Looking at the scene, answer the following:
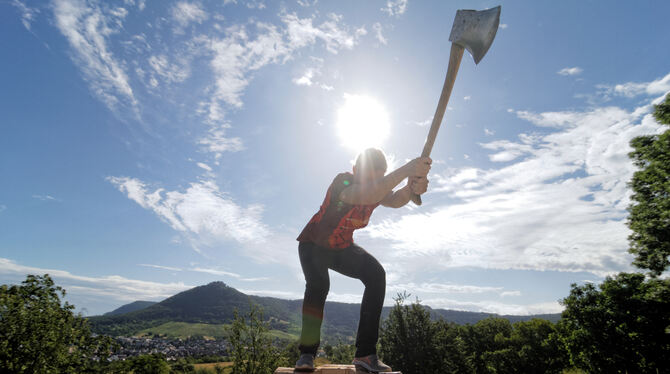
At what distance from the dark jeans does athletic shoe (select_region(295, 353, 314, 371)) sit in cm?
8

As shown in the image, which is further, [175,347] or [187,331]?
[187,331]

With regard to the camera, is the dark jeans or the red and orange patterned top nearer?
the dark jeans

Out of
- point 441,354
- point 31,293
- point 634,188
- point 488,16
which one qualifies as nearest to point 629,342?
point 634,188

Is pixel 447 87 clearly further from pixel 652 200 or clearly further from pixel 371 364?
pixel 652 200

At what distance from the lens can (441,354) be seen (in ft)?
76.2

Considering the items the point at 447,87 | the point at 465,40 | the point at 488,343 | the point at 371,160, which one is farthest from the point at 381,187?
the point at 488,343

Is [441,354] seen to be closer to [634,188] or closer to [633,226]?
[633,226]

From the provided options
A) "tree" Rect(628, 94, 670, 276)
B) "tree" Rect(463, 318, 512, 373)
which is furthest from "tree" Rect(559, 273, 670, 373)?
"tree" Rect(463, 318, 512, 373)

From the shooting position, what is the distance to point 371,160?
120 inches

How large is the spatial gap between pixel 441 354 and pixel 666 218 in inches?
693

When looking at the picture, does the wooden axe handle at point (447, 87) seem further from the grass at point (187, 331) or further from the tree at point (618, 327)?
the grass at point (187, 331)

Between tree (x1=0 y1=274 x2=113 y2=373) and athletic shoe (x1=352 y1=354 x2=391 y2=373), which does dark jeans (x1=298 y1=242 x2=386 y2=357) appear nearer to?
athletic shoe (x1=352 y1=354 x2=391 y2=373)

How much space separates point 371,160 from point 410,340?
25001 mm

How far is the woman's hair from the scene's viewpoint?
3036 mm
